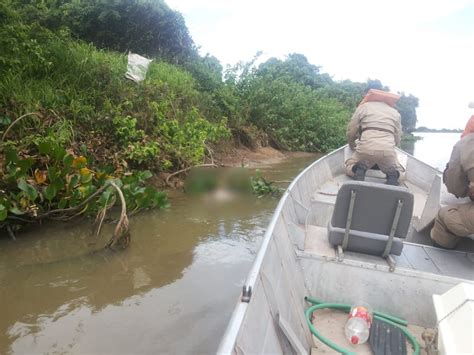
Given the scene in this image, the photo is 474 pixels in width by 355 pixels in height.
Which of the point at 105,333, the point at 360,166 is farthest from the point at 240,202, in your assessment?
the point at 105,333

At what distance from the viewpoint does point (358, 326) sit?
210cm

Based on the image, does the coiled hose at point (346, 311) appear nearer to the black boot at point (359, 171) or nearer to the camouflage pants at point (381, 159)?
the camouflage pants at point (381, 159)

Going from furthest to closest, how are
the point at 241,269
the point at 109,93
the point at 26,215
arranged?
the point at 109,93 → the point at 26,215 → the point at 241,269

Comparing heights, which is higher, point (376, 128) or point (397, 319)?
point (376, 128)

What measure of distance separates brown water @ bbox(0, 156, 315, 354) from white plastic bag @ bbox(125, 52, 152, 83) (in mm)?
3691

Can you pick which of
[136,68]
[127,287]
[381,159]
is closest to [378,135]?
[381,159]

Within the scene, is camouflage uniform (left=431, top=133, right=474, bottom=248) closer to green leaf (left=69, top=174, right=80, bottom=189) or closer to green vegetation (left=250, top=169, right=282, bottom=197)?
green leaf (left=69, top=174, right=80, bottom=189)

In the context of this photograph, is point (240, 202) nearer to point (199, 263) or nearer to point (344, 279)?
point (199, 263)

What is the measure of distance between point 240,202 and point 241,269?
2.43 meters

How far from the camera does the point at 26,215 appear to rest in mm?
3648

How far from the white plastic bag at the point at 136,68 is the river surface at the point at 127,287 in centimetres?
367

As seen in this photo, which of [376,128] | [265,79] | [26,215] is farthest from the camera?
[265,79]

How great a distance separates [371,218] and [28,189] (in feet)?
9.39

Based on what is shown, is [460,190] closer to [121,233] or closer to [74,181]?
[121,233]
